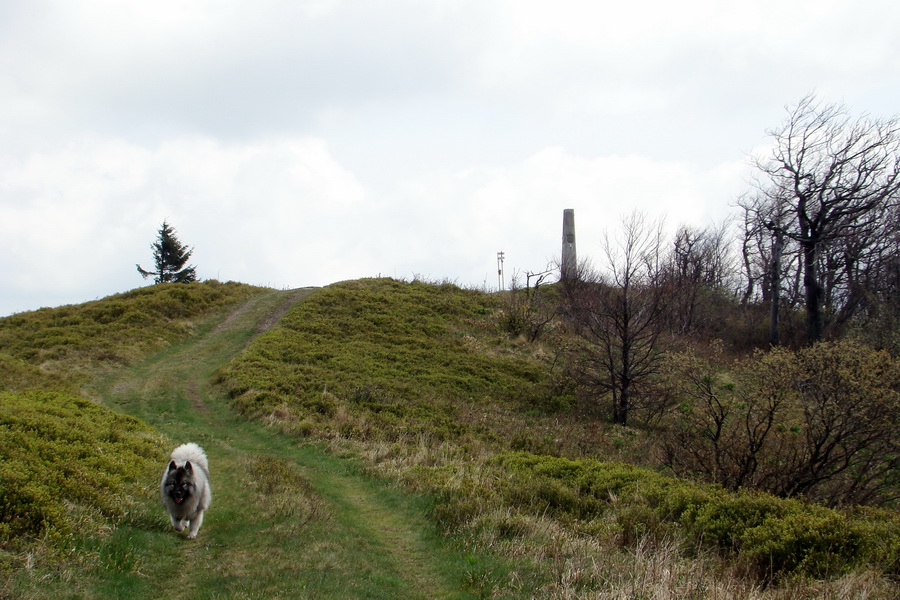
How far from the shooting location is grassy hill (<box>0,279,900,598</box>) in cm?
666

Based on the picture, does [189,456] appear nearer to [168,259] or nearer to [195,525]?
[195,525]

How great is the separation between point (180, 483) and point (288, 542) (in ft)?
5.55

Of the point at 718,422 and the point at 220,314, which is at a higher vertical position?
the point at 220,314

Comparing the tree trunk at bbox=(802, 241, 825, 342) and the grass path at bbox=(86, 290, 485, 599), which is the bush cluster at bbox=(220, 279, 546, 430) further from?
the tree trunk at bbox=(802, 241, 825, 342)

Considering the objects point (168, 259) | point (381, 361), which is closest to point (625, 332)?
point (381, 361)

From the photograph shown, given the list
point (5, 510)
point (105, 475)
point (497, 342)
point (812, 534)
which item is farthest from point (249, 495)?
point (497, 342)

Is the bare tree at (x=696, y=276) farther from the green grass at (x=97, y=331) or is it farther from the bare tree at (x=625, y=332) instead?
the green grass at (x=97, y=331)

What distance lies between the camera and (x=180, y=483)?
305 inches

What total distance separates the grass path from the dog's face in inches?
21.9

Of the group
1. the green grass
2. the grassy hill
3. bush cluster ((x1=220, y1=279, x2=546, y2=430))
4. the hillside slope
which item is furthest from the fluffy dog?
the green grass

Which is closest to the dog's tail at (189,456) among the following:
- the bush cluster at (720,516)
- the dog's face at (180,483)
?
the dog's face at (180,483)

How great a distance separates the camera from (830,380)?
13461 mm

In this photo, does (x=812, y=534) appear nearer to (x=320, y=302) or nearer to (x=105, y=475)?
(x=105, y=475)

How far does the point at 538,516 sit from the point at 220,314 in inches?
1201
